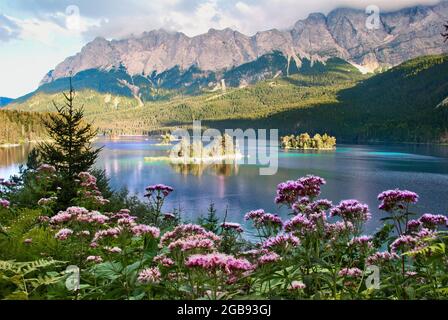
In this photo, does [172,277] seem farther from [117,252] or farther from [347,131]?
[347,131]

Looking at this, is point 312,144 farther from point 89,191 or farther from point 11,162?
point 89,191

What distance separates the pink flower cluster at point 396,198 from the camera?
12.4ft

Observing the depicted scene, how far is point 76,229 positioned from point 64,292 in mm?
1713

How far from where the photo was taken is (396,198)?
383cm

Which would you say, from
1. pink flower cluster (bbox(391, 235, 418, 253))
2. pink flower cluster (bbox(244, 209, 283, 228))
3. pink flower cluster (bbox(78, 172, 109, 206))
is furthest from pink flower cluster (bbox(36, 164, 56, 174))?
pink flower cluster (bbox(391, 235, 418, 253))

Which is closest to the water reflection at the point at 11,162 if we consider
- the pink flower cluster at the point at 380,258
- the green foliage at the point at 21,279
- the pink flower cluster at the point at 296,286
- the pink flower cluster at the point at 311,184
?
the pink flower cluster at the point at 311,184

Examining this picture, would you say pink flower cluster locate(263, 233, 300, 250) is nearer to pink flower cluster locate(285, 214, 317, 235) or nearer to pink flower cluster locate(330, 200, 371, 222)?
pink flower cluster locate(285, 214, 317, 235)

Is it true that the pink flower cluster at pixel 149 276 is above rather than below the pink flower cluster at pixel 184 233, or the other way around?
below

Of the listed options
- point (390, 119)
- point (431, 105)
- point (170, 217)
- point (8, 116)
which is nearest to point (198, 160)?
point (8, 116)

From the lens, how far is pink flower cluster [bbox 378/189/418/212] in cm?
377

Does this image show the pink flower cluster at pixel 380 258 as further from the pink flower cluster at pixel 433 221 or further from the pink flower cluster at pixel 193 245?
the pink flower cluster at pixel 193 245

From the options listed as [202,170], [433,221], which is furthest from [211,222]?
[202,170]

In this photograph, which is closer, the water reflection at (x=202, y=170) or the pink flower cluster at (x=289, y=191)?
the pink flower cluster at (x=289, y=191)

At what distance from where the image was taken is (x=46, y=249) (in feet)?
13.5
